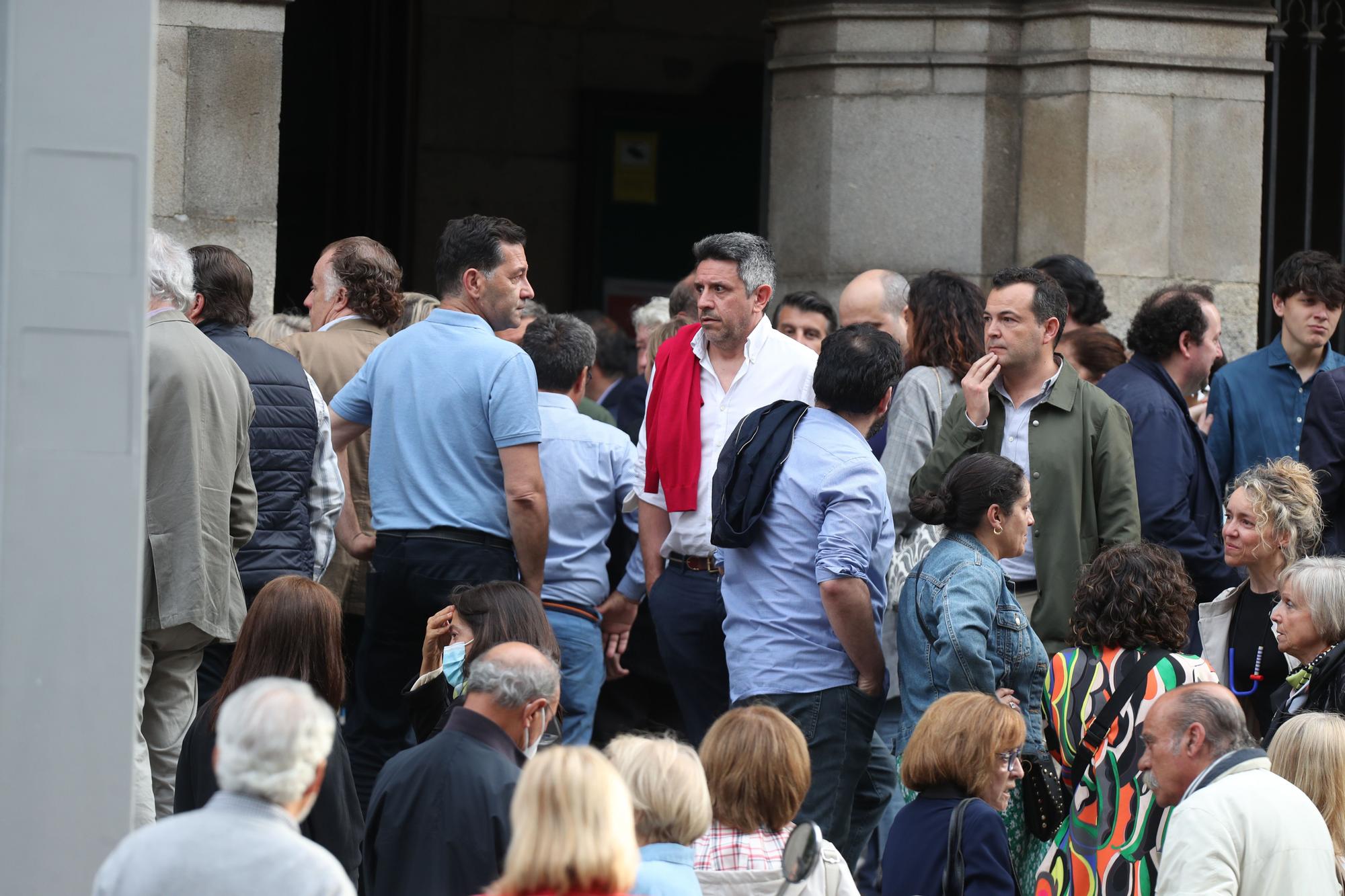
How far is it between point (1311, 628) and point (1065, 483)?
940mm

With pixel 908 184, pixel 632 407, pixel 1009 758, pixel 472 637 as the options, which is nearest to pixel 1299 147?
pixel 908 184

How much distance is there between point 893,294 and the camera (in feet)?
23.4

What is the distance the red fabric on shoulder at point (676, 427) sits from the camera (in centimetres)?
585

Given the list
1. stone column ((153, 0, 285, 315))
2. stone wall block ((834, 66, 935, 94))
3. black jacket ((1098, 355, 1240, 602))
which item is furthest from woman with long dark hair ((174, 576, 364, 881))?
stone wall block ((834, 66, 935, 94))

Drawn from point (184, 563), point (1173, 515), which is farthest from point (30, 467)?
point (1173, 515)

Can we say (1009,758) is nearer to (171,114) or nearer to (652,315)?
(652,315)

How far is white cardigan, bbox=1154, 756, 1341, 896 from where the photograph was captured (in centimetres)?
422

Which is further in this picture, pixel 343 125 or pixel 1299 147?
pixel 1299 147

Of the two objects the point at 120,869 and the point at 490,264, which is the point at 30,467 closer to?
the point at 120,869

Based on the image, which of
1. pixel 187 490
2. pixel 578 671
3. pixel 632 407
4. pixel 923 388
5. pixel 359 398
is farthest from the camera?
pixel 632 407

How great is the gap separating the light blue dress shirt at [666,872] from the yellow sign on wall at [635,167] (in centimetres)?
852

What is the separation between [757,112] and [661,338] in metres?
5.21

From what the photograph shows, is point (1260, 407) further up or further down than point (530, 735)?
further up

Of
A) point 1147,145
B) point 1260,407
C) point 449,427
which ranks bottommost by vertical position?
point 449,427
